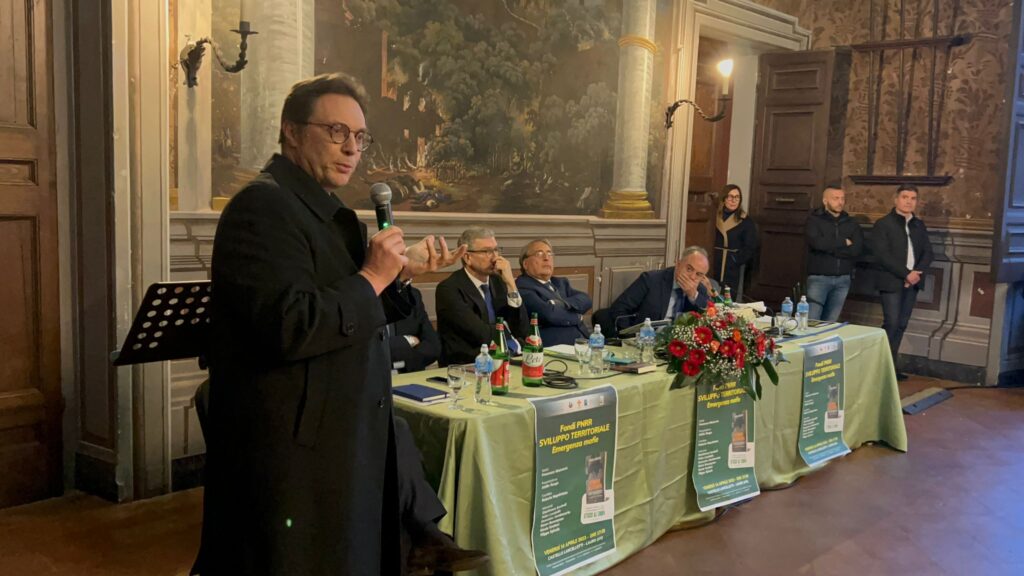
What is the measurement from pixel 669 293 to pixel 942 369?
11.5 ft

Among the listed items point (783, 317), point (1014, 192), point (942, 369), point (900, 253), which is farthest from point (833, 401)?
point (942, 369)

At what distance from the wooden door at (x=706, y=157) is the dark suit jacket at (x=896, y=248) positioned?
5.60 ft

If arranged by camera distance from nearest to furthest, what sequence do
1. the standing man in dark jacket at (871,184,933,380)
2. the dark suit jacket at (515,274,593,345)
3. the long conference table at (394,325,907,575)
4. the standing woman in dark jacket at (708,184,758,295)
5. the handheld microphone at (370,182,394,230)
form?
the handheld microphone at (370,182,394,230), the long conference table at (394,325,907,575), the dark suit jacket at (515,274,593,345), the standing man in dark jacket at (871,184,933,380), the standing woman in dark jacket at (708,184,758,295)

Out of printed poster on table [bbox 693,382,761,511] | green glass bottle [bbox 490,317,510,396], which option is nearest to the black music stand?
green glass bottle [bbox 490,317,510,396]

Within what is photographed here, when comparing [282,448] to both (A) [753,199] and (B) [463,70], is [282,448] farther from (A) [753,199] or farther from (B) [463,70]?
(A) [753,199]

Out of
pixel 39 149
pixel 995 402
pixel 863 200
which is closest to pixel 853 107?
pixel 863 200

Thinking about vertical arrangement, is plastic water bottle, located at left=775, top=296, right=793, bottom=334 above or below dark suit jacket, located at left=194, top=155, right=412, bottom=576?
below

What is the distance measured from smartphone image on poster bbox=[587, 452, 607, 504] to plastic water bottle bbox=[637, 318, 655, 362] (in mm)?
708

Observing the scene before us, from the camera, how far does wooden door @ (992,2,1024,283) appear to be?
5969mm

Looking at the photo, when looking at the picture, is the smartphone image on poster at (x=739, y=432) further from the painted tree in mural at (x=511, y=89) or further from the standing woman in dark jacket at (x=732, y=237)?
the standing woman in dark jacket at (x=732, y=237)

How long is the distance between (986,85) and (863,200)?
137 cm

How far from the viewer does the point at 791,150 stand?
774 centimetres

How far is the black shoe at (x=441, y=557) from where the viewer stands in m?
2.43

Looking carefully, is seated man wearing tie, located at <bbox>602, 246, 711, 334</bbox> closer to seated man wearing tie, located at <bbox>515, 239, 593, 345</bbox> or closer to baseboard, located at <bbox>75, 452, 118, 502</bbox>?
seated man wearing tie, located at <bbox>515, 239, 593, 345</bbox>
